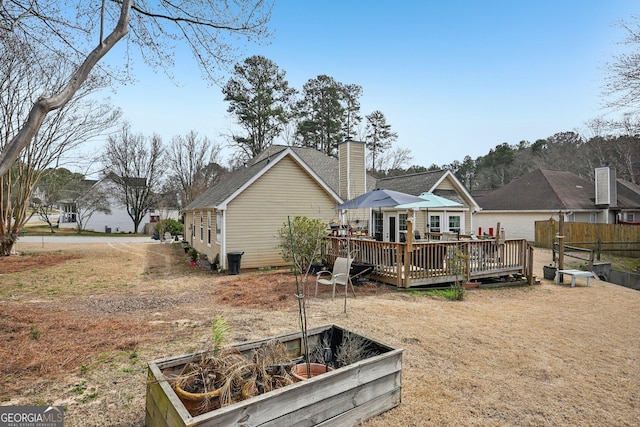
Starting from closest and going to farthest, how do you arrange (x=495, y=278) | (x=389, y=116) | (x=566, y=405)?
(x=566, y=405) → (x=495, y=278) → (x=389, y=116)

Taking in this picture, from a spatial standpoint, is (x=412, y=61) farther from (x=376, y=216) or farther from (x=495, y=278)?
(x=495, y=278)

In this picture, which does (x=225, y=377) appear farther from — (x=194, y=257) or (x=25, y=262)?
(x=25, y=262)

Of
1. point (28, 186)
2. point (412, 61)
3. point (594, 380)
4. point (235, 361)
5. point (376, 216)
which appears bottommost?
point (594, 380)

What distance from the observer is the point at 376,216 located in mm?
16641

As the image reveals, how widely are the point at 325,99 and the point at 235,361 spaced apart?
30.5 m

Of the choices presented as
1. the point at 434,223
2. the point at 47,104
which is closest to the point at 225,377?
the point at 47,104

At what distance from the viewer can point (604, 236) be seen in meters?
19.1

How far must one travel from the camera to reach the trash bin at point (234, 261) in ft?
38.7

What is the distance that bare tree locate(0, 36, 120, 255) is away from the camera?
14.2 metres

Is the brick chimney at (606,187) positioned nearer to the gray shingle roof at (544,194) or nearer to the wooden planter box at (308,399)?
the gray shingle roof at (544,194)

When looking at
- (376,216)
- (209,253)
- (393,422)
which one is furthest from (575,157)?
(393,422)

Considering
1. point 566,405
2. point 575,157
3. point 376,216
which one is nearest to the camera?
point 566,405

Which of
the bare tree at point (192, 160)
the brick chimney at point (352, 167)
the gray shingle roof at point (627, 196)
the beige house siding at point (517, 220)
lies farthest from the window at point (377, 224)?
the bare tree at point (192, 160)

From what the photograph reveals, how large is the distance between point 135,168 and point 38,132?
64.8ft
